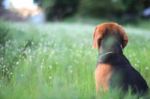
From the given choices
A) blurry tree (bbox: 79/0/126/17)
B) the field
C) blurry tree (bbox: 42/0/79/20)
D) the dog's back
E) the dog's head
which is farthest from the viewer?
blurry tree (bbox: 42/0/79/20)

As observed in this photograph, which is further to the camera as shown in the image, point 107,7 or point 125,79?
point 107,7

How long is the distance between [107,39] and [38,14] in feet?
71.8

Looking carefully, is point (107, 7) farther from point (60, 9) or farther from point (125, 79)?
point (125, 79)

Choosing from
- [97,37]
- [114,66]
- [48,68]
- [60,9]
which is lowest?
[48,68]

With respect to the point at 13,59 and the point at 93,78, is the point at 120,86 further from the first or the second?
the point at 13,59

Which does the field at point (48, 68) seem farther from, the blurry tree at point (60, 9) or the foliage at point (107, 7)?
the blurry tree at point (60, 9)

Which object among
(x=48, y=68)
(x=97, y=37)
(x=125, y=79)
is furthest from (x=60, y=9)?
(x=125, y=79)

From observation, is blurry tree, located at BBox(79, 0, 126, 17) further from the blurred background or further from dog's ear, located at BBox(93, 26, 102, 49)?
dog's ear, located at BBox(93, 26, 102, 49)

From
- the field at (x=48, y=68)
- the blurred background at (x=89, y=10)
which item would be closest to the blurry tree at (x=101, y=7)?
the blurred background at (x=89, y=10)

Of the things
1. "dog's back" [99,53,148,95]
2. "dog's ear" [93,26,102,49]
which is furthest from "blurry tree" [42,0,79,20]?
"dog's back" [99,53,148,95]

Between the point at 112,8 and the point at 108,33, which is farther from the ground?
the point at 108,33

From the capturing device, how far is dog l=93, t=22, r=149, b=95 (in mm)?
6789

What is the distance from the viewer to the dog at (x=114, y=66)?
6789mm

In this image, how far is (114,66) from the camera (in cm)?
711
